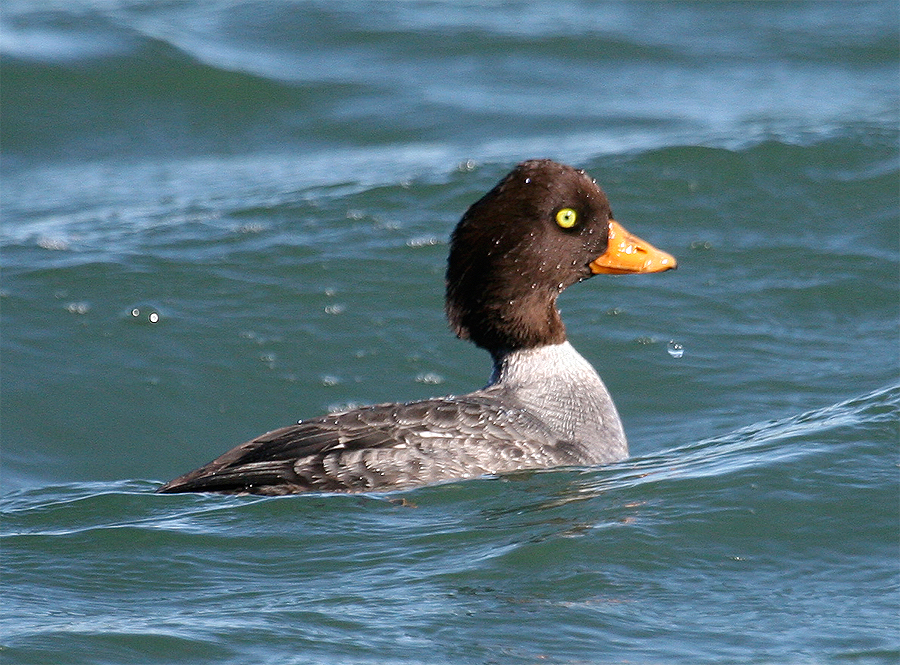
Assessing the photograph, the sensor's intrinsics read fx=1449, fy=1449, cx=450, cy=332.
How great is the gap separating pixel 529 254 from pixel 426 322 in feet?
10.1

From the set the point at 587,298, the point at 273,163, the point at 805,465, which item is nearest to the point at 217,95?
the point at 273,163

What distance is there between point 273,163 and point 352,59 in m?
3.34

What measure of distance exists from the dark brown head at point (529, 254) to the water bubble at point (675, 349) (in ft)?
7.74

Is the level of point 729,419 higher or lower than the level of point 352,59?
lower

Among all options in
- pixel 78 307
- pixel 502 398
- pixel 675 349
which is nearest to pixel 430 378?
pixel 675 349

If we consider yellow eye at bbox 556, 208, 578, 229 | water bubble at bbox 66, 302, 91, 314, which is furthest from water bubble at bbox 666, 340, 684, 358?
water bubble at bbox 66, 302, 91, 314

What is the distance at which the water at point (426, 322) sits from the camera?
6.15 metres

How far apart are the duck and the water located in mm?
127

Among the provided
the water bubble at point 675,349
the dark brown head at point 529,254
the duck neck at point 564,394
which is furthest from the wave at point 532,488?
the water bubble at point 675,349

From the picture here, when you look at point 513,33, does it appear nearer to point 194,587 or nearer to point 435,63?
point 435,63

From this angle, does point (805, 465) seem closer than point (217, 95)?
Yes

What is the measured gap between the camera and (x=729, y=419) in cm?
959

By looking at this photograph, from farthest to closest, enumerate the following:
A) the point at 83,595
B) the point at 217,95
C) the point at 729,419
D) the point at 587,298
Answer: the point at 217,95 < the point at 587,298 < the point at 729,419 < the point at 83,595

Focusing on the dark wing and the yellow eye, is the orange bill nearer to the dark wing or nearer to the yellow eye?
the yellow eye
